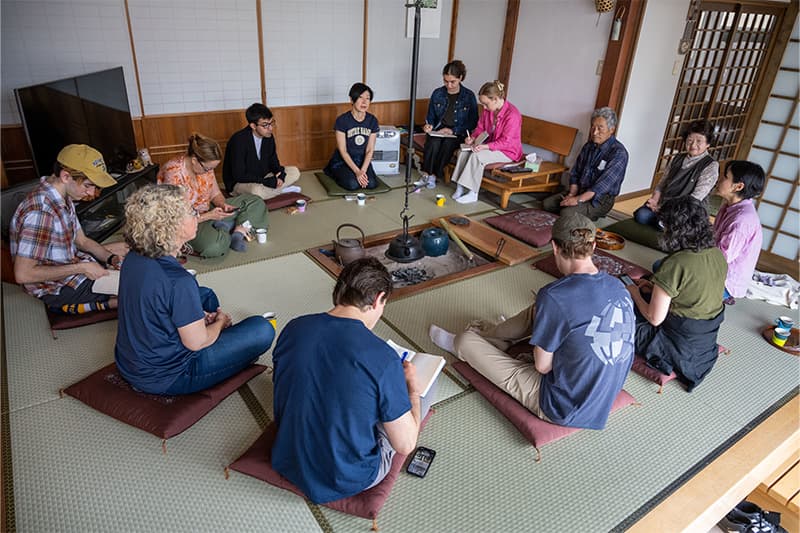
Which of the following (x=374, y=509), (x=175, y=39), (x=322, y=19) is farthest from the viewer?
(x=322, y=19)

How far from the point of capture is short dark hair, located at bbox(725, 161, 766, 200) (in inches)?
118

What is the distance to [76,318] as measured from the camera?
2.78 meters

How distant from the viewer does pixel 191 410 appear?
2133mm

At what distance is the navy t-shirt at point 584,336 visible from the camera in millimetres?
1913

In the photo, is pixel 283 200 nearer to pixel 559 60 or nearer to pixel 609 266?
pixel 609 266

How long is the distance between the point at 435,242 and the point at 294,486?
2307 mm

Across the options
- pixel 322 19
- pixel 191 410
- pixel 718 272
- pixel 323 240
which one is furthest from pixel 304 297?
pixel 322 19

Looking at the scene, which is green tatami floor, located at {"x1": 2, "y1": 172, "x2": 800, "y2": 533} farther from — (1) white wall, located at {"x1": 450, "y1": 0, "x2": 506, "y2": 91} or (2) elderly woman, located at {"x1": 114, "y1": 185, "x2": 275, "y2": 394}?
(1) white wall, located at {"x1": 450, "y1": 0, "x2": 506, "y2": 91}

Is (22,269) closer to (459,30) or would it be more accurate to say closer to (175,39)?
(175,39)

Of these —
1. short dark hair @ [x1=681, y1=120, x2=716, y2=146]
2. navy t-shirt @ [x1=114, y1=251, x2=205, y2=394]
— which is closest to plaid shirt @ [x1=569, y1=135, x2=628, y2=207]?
short dark hair @ [x1=681, y1=120, x2=716, y2=146]

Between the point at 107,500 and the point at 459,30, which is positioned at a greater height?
the point at 459,30

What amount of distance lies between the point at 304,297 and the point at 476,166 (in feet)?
8.23

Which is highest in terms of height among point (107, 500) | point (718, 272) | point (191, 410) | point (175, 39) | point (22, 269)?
point (175, 39)

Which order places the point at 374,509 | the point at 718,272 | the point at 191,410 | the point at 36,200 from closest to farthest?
the point at 374,509
the point at 191,410
the point at 718,272
the point at 36,200
